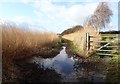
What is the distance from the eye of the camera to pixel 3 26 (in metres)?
8.23

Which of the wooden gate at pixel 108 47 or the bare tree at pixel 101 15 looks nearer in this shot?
the wooden gate at pixel 108 47

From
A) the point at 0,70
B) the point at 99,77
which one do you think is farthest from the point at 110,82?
the point at 0,70

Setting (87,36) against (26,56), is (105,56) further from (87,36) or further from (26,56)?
(26,56)

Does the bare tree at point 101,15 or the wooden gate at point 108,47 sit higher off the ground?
the bare tree at point 101,15

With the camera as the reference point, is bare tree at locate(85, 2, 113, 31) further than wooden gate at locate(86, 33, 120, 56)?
Yes

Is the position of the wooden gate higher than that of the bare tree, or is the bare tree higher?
the bare tree

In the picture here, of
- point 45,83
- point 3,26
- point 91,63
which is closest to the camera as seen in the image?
point 45,83

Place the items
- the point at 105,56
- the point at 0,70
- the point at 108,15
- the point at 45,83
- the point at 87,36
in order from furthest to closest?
1. the point at 108,15
2. the point at 87,36
3. the point at 105,56
4. the point at 45,83
5. the point at 0,70

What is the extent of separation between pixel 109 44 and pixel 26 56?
17.2ft

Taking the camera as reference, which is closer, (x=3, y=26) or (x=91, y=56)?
(x=3, y=26)

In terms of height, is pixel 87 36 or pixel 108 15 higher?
pixel 108 15

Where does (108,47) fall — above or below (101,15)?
below

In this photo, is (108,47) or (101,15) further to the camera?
(101,15)

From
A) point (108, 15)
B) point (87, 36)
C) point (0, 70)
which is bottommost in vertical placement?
point (0, 70)
